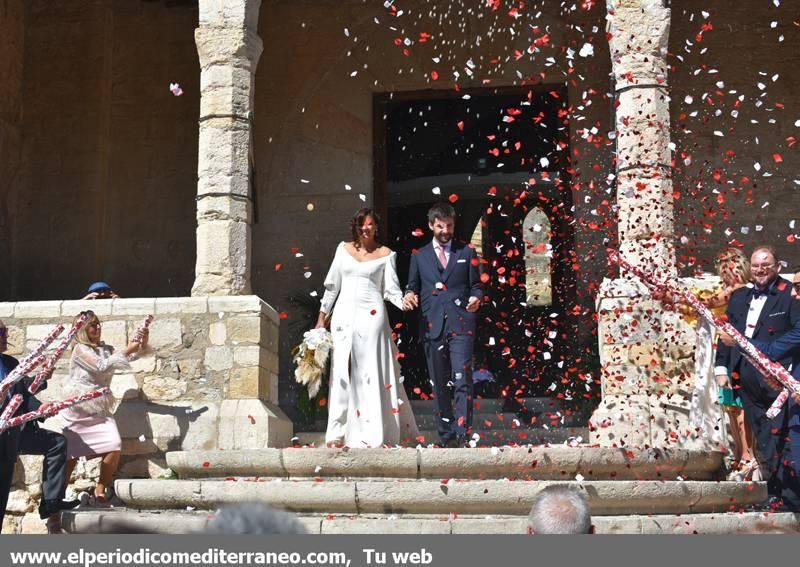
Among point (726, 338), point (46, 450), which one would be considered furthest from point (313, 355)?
point (726, 338)

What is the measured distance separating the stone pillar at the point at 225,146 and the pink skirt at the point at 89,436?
52.8 inches

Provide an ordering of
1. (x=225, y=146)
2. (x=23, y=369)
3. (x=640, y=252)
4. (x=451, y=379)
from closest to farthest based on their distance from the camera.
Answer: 1. (x=23, y=369)
2. (x=451, y=379)
3. (x=640, y=252)
4. (x=225, y=146)

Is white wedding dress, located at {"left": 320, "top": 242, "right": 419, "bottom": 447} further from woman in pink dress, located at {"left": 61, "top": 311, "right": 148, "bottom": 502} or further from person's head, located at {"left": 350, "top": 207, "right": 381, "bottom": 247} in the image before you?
woman in pink dress, located at {"left": 61, "top": 311, "right": 148, "bottom": 502}

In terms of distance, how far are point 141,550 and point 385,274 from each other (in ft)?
16.0

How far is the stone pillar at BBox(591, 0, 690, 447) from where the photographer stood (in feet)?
Result: 25.0

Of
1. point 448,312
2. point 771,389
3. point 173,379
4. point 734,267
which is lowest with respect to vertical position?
point 771,389

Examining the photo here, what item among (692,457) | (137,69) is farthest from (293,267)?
(692,457)

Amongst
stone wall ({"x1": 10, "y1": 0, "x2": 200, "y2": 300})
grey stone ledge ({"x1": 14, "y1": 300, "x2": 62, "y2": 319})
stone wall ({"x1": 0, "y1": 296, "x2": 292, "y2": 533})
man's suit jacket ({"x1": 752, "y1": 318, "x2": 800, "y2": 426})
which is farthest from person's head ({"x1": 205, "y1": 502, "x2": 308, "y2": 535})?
stone wall ({"x1": 10, "y1": 0, "x2": 200, "y2": 300})

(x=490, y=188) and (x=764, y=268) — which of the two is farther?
(x=490, y=188)

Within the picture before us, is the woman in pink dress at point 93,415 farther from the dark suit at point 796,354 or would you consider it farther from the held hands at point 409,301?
the dark suit at point 796,354

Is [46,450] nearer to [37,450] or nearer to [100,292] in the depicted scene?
[37,450]

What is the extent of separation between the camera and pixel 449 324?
7270 millimetres

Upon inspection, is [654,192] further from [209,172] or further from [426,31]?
[426,31]

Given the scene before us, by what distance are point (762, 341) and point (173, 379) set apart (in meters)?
4.25
